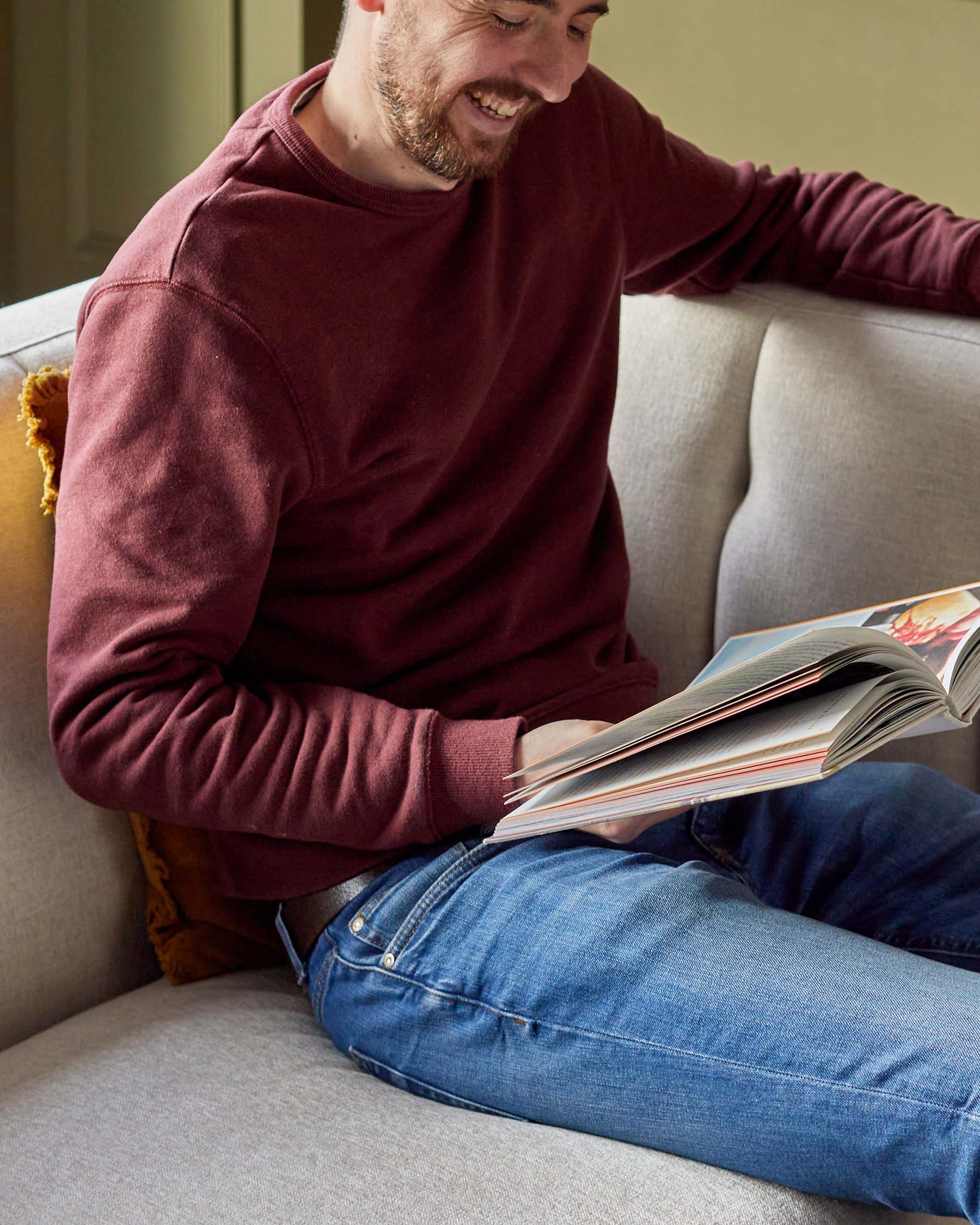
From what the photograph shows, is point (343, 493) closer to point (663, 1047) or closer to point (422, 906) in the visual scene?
point (422, 906)

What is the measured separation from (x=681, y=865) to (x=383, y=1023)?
26 cm

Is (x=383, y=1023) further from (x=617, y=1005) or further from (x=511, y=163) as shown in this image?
(x=511, y=163)

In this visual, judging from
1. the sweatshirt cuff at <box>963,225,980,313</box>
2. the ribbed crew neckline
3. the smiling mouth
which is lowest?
the sweatshirt cuff at <box>963,225,980,313</box>

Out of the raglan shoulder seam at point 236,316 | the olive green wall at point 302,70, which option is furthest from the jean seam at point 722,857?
the olive green wall at point 302,70

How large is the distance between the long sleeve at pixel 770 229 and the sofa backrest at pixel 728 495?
0.03m

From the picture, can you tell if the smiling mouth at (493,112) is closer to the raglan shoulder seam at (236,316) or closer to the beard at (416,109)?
the beard at (416,109)

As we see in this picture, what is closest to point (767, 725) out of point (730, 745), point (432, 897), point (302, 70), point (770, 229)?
point (730, 745)

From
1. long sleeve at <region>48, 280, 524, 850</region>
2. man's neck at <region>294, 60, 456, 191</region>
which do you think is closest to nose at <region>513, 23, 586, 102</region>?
man's neck at <region>294, 60, 456, 191</region>

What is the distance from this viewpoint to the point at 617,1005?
3.05 feet

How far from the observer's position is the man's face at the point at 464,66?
1061 mm

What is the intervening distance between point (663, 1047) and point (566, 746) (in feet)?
0.79

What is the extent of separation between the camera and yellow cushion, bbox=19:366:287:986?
1141 mm

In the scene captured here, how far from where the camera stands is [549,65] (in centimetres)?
110

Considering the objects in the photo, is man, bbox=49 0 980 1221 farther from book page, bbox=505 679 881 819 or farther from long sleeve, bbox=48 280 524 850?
book page, bbox=505 679 881 819
